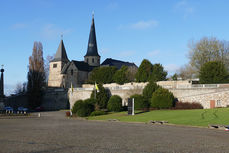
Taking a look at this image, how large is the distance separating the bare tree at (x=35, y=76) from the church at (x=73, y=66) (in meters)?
20.4

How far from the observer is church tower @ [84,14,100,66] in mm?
93188

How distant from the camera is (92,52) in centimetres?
9438

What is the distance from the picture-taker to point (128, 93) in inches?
2062

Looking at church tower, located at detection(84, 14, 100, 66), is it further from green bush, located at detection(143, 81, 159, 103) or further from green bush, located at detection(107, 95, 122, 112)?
green bush, located at detection(107, 95, 122, 112)

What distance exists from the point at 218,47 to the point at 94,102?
2801 cm

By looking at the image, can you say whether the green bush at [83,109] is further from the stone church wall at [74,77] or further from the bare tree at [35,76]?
the stone church wall at [74,77]

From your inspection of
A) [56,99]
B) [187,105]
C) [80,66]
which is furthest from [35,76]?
[187,105]

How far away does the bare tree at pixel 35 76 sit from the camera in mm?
60531

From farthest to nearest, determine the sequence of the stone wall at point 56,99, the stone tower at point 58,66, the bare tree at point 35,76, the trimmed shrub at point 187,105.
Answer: the stone tower at point 58,66 < the stone wall at point 56,99 < the bare tree at point 35,76 < the trimmed shrub at point 187,105

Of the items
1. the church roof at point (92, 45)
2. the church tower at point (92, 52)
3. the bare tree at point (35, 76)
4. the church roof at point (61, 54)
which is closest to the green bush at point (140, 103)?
the bare tree at point (35, 76)

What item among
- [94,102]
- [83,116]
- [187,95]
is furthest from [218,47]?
[83,116]

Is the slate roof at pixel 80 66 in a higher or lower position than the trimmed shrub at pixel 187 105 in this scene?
higher

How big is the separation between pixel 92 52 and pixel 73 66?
1221cm

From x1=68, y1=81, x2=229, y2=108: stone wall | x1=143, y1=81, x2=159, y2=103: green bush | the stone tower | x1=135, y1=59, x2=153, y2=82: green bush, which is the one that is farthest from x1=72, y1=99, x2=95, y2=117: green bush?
the stone tower
